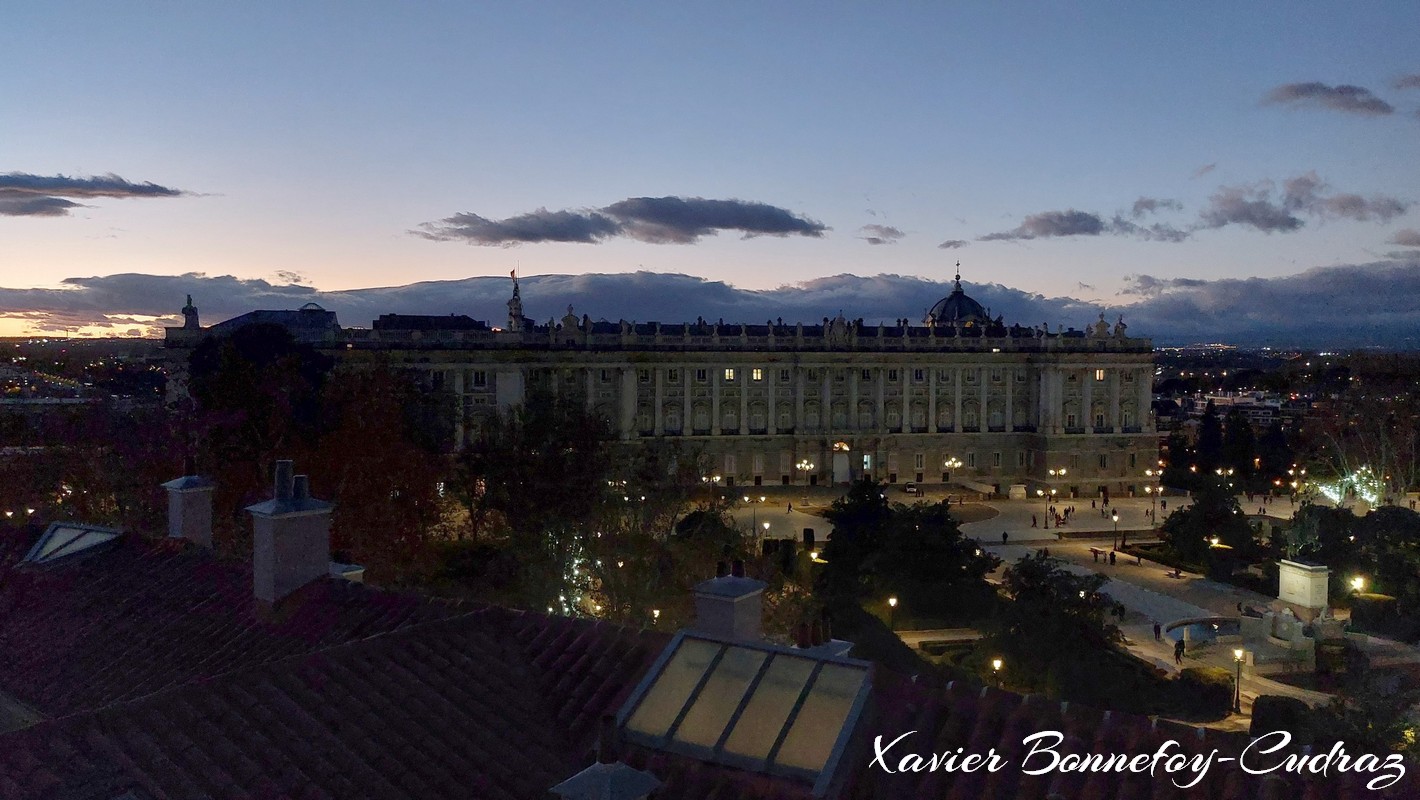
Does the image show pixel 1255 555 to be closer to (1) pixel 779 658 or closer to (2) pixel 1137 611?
(2) pixel 1137 611

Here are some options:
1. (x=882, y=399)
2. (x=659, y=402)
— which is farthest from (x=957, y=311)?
(x=659, y=402)

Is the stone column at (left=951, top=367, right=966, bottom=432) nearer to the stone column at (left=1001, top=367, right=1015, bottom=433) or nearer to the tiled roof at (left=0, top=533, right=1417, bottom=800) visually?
the stone column at (left=1001, top=367, right=1015, bottom=433)

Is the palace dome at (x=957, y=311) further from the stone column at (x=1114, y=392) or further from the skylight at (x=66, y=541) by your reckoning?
the skylight at (x=66, y=541)

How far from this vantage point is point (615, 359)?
76.2 m

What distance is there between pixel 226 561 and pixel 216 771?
26.7ft

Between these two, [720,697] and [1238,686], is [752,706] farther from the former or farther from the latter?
[1238,686]

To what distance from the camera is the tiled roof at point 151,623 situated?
1148 centimetres

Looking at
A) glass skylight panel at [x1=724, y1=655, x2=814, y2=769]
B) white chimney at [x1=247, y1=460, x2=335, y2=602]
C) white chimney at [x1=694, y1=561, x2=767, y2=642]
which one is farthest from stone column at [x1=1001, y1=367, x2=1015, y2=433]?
glass skylight panel at [x1=724, y1=655, x2=814, y2=769]

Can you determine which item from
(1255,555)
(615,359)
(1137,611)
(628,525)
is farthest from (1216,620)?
(615,359)

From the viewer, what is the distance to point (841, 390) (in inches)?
3204

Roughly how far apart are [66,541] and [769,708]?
44.8 feet

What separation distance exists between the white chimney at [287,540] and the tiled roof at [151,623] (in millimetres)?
224

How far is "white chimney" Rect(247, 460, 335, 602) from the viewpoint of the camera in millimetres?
12617

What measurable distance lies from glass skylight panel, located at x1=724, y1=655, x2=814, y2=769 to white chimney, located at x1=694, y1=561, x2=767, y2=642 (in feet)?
5.55
